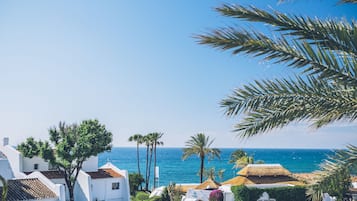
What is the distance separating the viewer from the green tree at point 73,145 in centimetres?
3212

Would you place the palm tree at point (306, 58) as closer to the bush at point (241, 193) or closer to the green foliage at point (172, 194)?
the bush at point (241, 193)

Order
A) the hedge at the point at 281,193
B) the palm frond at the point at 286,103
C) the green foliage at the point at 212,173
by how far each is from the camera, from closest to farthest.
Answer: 1. the palm frond at the point at 286,103
2. the hedge at the point at 281,193
3. the green foliage at the point at 212,173

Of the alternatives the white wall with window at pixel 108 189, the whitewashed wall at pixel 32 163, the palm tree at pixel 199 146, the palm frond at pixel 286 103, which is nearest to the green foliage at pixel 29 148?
the whitewashed wall at pixel 32 163

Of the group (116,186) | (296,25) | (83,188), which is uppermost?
(296,25)

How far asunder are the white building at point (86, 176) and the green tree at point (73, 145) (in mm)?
711

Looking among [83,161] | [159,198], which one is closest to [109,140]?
[83,161]

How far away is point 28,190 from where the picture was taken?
2695 centimetres

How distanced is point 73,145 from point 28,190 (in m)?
6.86

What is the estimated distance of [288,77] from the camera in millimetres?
7316

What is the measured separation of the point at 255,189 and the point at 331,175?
22935 millimetres

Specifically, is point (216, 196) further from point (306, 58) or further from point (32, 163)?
point (306, 58)

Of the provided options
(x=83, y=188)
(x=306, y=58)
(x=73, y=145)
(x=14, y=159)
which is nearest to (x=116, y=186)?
(x=83, y=188)

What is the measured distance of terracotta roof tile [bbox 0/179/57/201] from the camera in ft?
84.3

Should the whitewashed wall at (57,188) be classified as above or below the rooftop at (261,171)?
below
